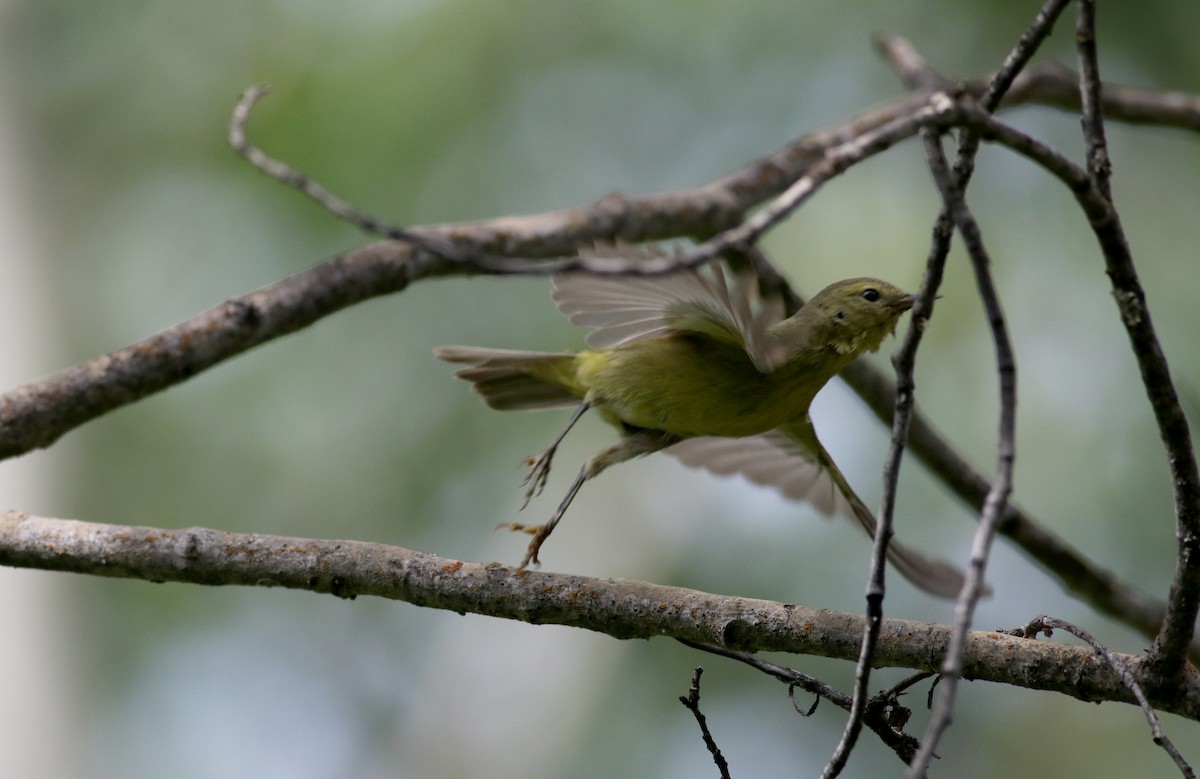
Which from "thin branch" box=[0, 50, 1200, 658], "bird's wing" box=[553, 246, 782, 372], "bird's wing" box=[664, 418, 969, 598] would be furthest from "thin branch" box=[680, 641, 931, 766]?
"bird's wing" box=[664, 418, 969, 598]

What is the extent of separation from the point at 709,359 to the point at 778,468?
1.24 meters

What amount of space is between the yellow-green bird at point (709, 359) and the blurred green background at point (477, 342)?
3213 millimetres

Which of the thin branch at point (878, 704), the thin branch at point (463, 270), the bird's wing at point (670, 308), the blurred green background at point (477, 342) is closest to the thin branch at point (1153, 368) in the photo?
the thin branch at point (878, 704)

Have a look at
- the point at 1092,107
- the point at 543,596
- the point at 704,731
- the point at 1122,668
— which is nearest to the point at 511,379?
the point at 543,596

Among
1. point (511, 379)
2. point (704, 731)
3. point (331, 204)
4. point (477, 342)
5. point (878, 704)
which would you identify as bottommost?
point (704, 731)

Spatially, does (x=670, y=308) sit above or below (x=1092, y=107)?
above

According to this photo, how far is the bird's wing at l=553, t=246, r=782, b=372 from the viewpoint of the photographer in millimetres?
3326

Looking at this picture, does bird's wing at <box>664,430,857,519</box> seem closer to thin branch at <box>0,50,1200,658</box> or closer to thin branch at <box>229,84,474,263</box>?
thin branch at <box>0,50,1200,658</box>

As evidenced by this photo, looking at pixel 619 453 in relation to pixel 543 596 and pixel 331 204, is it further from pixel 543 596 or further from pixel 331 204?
pixel 331 204

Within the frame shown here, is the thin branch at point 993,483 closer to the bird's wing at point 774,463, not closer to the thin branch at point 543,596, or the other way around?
the thin branch at point 543,596

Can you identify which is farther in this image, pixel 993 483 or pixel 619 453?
pixel 619 453

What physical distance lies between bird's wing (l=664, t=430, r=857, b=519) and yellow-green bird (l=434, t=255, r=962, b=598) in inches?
21.7

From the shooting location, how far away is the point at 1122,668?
82.4 inches

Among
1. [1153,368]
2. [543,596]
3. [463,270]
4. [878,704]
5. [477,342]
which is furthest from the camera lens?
[477,342]
